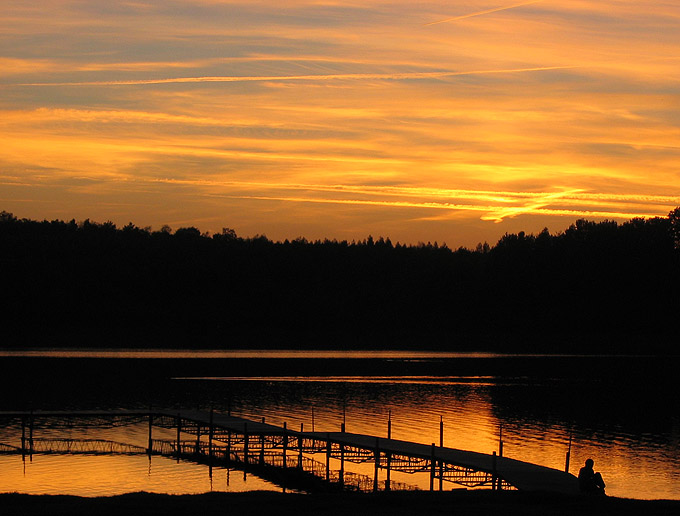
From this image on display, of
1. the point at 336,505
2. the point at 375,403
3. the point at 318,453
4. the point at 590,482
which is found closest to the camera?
the point at 336,505

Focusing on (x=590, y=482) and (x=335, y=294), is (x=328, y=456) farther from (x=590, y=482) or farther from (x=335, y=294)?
(x=335, y=294)

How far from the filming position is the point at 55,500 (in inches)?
818

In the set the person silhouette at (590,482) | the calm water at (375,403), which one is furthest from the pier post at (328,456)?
→ the person silhouette at (590,482)

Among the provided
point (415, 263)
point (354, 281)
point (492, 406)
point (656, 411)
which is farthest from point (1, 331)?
point (656, 411)

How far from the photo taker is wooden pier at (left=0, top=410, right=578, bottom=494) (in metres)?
27.8

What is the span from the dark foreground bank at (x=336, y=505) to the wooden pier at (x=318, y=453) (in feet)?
11.2

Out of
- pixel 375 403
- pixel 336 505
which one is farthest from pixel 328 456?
pixel 375 403

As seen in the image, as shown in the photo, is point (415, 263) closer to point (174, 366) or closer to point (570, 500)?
point (174, 366)

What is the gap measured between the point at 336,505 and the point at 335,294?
128440 millimetres

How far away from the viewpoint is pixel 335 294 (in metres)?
149

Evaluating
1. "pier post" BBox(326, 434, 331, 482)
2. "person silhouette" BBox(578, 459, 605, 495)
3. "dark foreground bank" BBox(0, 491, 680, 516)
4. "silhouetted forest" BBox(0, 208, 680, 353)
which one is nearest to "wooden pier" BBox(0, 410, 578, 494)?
"pier post" BBox(326, 434, 331, 482)

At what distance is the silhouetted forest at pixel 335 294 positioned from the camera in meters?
127

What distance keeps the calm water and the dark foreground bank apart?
866cm

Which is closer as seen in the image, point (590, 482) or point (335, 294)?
point (590, 482)
